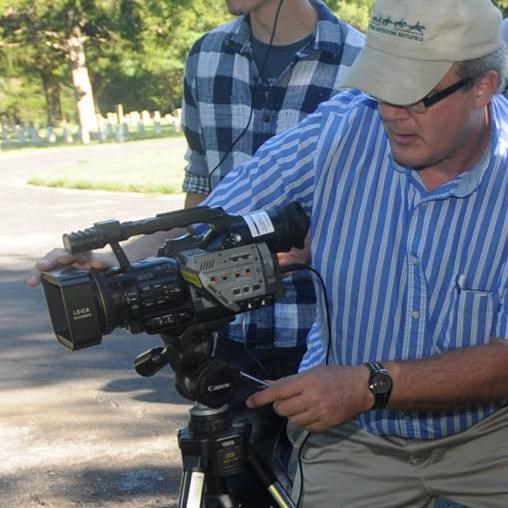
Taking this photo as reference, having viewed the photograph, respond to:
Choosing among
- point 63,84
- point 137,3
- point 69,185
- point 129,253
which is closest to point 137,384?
point 129,253

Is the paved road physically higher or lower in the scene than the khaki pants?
lower

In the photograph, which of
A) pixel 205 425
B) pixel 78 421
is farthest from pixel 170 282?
pixel 78 421

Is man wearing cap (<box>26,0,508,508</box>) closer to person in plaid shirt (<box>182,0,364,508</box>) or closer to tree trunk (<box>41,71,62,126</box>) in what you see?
person in plaid shirt (<box>182,0,364,508</box>)

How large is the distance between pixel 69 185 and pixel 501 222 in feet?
60.0

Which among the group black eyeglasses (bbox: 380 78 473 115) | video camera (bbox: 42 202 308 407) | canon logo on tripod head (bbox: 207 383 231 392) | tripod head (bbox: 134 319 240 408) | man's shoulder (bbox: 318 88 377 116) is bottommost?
canon logo on tripod head (bbox: 207 383 231 392)

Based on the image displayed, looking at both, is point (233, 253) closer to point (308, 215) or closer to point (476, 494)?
point (308, 215)

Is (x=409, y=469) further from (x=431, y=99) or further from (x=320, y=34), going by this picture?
(x=320, y=34)

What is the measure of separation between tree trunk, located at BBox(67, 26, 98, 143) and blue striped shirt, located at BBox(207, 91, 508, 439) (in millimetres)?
38669

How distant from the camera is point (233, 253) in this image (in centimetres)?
229

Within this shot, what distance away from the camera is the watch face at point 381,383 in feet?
7.94

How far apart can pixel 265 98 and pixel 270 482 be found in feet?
4.87

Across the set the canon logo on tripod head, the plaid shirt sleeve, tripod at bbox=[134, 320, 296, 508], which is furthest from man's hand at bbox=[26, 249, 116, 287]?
the plaid shirt sleeve

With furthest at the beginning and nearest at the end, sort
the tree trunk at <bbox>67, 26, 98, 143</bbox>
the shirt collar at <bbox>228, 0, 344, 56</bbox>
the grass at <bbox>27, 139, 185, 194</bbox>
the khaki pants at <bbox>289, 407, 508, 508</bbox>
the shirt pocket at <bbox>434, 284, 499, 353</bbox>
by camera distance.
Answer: the tree trunk at <bbox>67, 26, 98, 143</bbox> < the grass at <bbox>27, 139, 185, 194</bbox> < the shirt collar at <bbox>228, 0, 344, 56</bbox> < the khaki pants at <bbox>289, 407, 508, 508</bbox> < the shirt pocket at <bbox>434, 284, 499, 353</bbox>

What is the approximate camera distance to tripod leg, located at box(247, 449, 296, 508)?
2480mm
